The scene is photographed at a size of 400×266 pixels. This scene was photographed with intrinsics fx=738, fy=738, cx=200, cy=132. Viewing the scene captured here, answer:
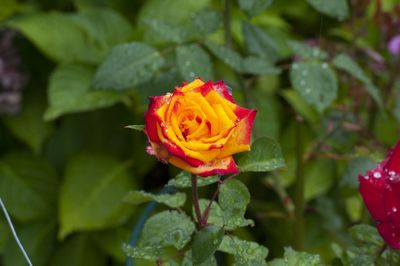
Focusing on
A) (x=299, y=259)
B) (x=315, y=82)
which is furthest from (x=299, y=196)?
(x=299, y=259)

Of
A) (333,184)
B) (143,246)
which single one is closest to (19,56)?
(333,184)

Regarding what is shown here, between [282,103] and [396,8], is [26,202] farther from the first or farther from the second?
[396,8]

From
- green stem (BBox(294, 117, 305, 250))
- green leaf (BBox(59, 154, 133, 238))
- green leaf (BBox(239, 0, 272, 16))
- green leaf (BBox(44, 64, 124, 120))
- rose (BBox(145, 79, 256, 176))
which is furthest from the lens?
green leaf (BBox(59, 154, 133, 238))

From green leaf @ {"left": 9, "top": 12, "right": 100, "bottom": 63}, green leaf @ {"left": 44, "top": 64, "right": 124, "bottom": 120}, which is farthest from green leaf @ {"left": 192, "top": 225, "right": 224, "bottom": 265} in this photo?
green leaf @ {"left": 9, "top": 12, "right": 100, "bottom": 63}

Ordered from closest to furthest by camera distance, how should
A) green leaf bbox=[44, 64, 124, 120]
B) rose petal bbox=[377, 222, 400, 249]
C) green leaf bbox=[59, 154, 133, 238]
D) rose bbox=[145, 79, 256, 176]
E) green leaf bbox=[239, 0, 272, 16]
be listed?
1. rose bbox=[145, 79, 256, 176]
2. rose petal bbox=[377, 222, 400, 249]
3. green leaf bbox=[239, 0, 272, 16]
4. green leaf bbox=[44, 64, 124, 120]
5. green leaf bbox=[59, 154, 133, 238]

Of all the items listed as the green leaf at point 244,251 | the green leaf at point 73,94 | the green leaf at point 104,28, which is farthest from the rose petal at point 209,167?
the green leaf at point 104,28

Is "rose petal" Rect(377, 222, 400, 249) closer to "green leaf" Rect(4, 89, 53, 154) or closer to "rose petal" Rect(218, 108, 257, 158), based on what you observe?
"rose petal" Rect(218, 108, 257, 158)

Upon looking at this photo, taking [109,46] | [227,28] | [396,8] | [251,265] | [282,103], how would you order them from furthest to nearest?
[282,103] → [109,46] → [396,8] → [227,28] → [251,265]
